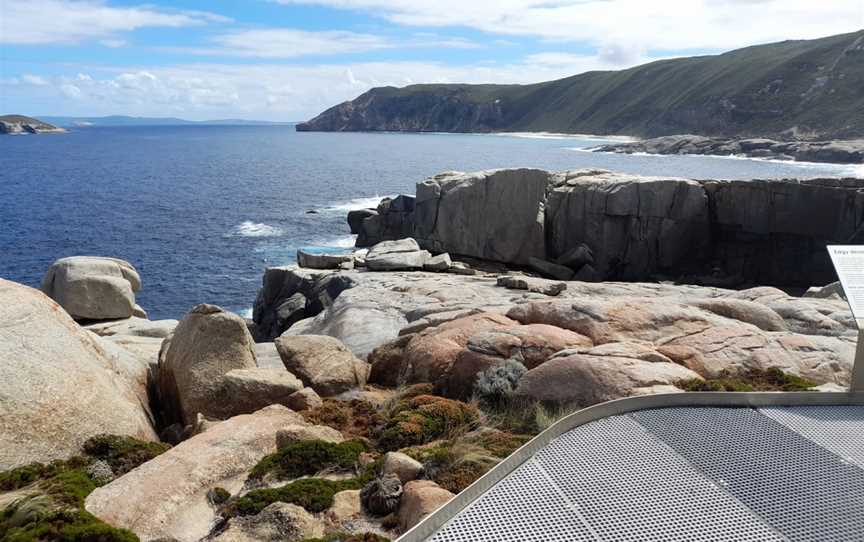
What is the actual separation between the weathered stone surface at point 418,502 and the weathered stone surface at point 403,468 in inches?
19.9

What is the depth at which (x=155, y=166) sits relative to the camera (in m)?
136

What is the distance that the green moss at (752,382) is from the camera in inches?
440

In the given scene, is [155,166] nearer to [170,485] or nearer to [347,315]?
[347,315]

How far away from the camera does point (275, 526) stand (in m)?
7.81

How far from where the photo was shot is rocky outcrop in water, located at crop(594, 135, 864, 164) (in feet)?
337

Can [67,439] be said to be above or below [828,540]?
below

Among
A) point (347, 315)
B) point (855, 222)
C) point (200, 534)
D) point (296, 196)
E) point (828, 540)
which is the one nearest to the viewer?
point (828, 540)

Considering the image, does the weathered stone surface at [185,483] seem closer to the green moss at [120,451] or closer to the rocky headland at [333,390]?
the rocky headland at [333,390]

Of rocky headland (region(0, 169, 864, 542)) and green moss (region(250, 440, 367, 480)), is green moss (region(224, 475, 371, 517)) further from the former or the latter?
green moss (region(250, 440, 367, 480))

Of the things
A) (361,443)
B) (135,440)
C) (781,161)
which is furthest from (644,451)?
(781,161)

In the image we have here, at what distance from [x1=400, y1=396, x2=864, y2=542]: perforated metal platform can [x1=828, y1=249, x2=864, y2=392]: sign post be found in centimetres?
108

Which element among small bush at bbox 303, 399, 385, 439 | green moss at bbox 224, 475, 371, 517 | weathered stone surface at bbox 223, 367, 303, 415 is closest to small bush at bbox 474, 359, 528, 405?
small bush at bbox 303, 399, 385, 439

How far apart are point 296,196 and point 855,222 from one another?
220ft

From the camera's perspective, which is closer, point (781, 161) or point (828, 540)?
point (828, 540)
